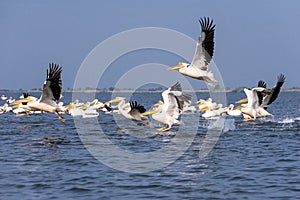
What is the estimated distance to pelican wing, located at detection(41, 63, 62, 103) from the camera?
13.7 metres

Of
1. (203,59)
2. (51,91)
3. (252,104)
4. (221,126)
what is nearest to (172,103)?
(203,59)

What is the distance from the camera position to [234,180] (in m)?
9.68

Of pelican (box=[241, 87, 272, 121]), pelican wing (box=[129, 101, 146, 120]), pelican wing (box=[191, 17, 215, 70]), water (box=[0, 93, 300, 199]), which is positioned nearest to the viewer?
water (box=[0, 93, 300, 199])

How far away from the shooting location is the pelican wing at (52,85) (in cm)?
1366

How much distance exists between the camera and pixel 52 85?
14.1 m

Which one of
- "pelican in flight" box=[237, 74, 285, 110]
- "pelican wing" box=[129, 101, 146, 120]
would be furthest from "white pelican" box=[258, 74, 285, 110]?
"pelican wing" box=[129, 101, 146, 120]

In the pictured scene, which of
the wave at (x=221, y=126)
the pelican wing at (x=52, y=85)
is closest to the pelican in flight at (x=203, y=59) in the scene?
the pelican wing at (x=52, y=85)

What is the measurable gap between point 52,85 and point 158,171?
457cm

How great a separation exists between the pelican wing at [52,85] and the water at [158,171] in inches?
49.4

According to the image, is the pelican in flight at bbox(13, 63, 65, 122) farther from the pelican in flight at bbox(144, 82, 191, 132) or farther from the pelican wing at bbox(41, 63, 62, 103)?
the pelican in flight at bbox(144, 82, 191, 132)

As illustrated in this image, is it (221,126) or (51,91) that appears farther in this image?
(221,126)

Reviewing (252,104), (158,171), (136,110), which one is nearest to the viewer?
(158,171)

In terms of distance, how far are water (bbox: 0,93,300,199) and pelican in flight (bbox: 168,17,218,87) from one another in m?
1.80

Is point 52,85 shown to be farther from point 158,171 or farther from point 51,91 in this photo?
point 158,171
